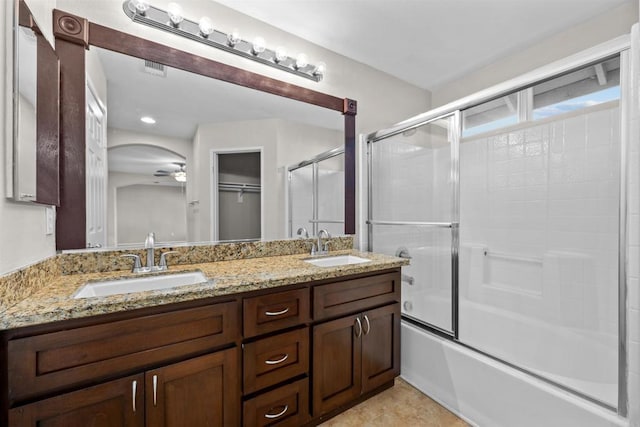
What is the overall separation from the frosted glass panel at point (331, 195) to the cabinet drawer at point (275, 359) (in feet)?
3.13

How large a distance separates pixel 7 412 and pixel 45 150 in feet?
3.06

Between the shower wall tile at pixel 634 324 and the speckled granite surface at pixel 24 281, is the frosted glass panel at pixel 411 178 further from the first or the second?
the speckled granite surface at pixel 24 281

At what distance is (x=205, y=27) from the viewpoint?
64.1 inches

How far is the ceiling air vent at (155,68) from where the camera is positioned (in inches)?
60.8

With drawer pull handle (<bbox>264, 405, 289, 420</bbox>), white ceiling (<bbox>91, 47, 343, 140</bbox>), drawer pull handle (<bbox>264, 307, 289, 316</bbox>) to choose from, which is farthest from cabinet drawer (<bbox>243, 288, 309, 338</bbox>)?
white ceiling (<bbox>91, 47, 343, 140</bbox>)

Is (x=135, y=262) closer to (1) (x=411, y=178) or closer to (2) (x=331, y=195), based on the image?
(2) (x=331, y=195)

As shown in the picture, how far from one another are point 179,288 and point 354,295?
3.03ft

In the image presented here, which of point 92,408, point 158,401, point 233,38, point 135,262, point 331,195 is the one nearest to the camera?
point 92,408

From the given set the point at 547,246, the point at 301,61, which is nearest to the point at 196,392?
the point at 301,61

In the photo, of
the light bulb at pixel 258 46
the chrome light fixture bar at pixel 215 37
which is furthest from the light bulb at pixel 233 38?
the light bulb at pixel 258 46

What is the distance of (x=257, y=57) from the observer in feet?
6.04

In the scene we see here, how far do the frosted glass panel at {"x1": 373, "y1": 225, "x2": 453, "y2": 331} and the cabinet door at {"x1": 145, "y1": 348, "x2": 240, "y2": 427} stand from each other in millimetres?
1582

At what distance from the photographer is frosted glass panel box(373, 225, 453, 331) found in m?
2.42

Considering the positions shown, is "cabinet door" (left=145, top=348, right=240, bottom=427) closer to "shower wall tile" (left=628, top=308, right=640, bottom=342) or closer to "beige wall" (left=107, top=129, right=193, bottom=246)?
"beige wall" (left=107, top=129, right=193, bottom=246)
